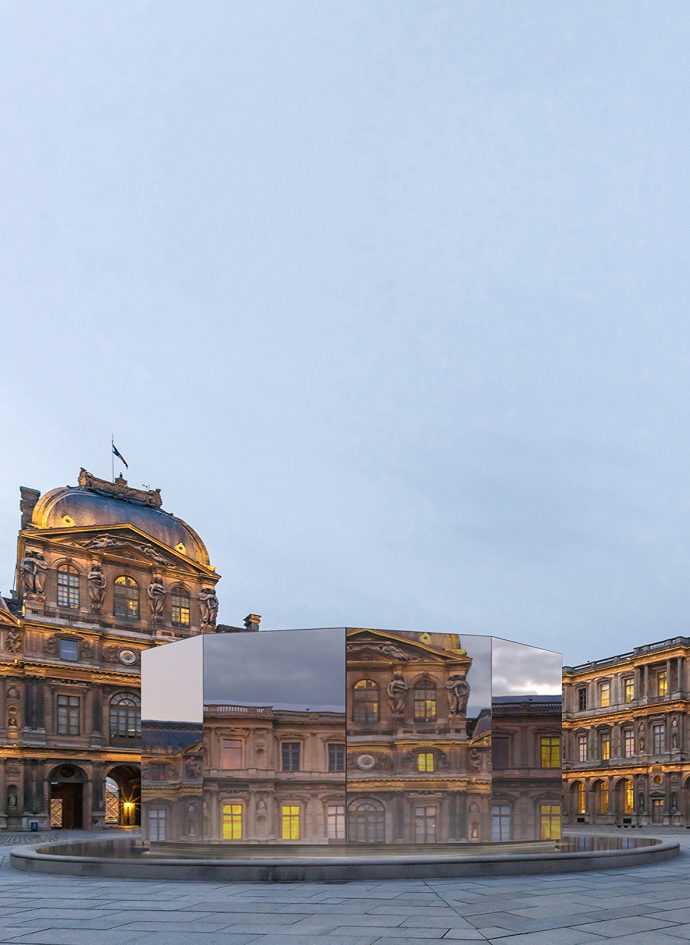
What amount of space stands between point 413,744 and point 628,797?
59.9 m

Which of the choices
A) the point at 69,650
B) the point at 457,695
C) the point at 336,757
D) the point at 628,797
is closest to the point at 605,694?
the point at 628,797

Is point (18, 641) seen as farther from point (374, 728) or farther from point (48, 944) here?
point (48, 944)

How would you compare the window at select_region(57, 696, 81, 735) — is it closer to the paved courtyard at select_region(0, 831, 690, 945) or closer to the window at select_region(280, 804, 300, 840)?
the paved courtyard at select_region(0, 831, 690, 945)

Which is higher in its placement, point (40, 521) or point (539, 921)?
point (40, 521)

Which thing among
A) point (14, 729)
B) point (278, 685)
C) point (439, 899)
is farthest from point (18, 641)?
point (439, 899)

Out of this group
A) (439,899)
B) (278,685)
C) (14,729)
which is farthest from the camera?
(14,729)

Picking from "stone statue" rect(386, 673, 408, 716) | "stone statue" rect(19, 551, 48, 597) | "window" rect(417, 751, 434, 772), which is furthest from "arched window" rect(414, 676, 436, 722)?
"stone statue" rect(19, 551, 48, 597)

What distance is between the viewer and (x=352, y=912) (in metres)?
11.4

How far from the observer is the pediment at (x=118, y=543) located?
5225 cm

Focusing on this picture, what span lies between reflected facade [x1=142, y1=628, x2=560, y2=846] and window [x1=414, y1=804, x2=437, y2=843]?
0.03 metres

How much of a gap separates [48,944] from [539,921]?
585 cm

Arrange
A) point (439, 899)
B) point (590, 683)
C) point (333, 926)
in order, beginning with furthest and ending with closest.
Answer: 1. point (590, 683)
2. point (439, 899)
3. point (333, 926)

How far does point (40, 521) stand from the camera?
174ft

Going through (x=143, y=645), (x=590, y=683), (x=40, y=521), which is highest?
(x=40, y=521)
